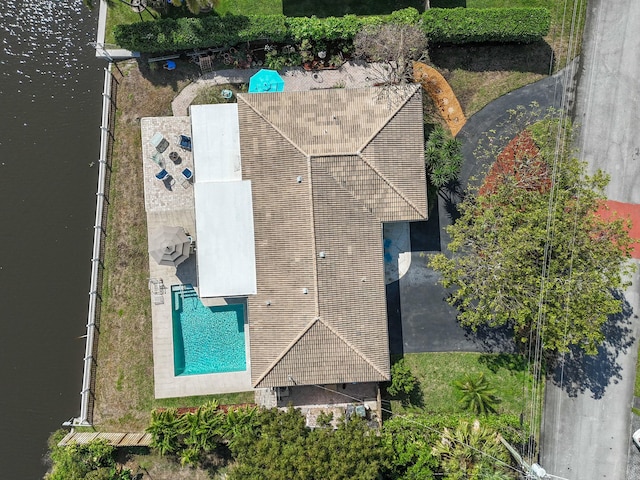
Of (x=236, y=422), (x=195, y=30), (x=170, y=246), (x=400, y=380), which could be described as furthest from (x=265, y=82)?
(x=236, y=422)

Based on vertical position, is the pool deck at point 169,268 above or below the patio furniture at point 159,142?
below

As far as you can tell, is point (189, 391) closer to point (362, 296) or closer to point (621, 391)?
point (362, 296)

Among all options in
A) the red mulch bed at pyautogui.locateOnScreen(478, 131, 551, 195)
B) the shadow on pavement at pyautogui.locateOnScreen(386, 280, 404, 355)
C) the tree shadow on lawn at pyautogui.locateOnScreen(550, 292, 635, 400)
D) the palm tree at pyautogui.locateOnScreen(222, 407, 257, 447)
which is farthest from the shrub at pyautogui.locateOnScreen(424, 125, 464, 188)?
the palm tree at pyautogui.locateOnScreen(222, 407, 257, 447)

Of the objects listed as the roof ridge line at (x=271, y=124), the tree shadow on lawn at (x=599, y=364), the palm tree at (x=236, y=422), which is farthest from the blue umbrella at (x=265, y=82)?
the tree shadow on lawn at (x=599, y=364)

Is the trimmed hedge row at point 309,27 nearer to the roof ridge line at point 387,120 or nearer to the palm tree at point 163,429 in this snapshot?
the roof ridge line at point 387,120

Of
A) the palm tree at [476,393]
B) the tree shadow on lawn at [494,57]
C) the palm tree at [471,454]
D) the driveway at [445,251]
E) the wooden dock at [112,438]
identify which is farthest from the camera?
the tree shadow on lawn at [494,57]

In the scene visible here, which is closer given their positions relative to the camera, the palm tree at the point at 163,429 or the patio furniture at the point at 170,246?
the palm tree at the point at 163,429

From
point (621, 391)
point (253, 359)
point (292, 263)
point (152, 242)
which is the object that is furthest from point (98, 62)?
point (621, 391)

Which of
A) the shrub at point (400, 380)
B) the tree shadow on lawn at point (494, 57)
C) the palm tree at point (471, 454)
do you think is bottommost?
the palm tree at point (471, 454)
